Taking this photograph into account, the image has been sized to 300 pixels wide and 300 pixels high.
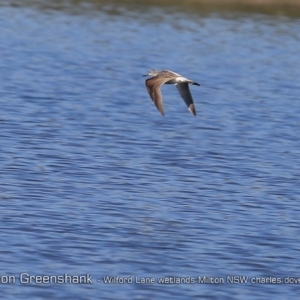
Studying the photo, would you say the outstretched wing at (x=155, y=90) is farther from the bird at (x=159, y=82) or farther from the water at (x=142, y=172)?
the water at (x=142, y=172)

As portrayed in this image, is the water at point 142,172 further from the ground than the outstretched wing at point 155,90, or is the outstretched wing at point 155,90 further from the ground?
the outstretched wing at point 155,90

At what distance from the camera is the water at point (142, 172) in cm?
852

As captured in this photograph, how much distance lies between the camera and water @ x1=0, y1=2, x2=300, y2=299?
336 inches

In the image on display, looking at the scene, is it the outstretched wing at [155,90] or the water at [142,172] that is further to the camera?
the outstretched wing at [155,90]

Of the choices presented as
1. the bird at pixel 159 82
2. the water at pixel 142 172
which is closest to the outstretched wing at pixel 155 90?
the bird at pixel 159 82

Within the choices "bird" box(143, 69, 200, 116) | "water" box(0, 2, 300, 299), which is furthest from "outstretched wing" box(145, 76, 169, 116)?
"water" box(0, 2, 300, 299)

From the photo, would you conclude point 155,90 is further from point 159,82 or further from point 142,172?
point 142,172

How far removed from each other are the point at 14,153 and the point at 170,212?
10.1 feet

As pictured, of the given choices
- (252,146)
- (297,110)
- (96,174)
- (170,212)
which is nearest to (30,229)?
(170,212)

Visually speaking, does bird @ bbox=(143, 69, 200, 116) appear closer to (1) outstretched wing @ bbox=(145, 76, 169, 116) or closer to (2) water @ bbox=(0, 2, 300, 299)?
(1) outstretched wing @ bbox=(145, 76, 169, 116)

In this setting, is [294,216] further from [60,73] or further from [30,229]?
[60,73]

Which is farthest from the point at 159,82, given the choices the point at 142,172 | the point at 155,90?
the point at 142,172

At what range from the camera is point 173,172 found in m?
12.1

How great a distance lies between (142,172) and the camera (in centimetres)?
1196
